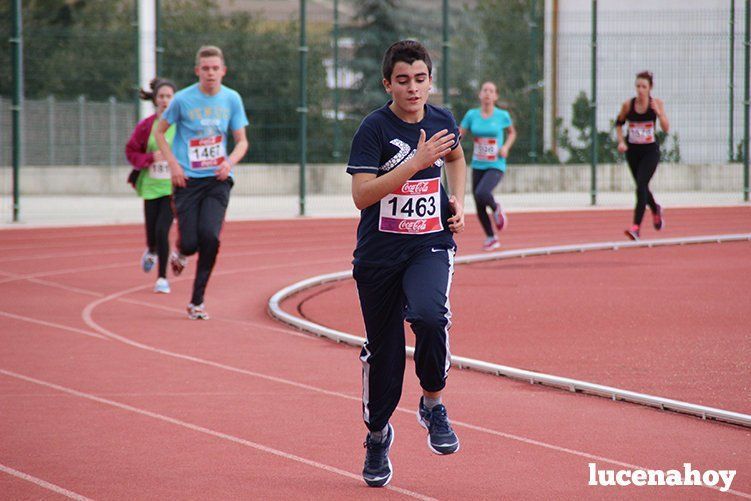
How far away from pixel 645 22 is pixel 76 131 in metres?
12.2

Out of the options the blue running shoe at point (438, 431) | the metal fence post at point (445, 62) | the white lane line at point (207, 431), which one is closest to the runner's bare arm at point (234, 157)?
the white lane line at point (207, 431)

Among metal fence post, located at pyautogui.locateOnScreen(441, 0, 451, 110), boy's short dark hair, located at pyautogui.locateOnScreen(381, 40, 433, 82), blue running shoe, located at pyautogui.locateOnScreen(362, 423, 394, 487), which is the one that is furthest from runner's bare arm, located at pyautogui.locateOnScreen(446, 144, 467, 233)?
metal fence post, located at pyautogui.locateOnScreen(441, 0, 451, 110)

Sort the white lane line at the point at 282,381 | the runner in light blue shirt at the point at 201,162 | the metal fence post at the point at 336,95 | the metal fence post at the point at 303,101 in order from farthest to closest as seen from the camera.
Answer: the metal fence post at the point at 336,95
the metal fence post at the point at 303,101
the runner in light blue shirt at the point at 201,162
the white lane line at the point at 282,381

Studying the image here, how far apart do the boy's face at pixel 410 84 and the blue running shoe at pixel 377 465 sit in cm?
141

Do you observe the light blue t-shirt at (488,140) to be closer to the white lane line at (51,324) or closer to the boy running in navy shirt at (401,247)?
the white lane line at (51,324)

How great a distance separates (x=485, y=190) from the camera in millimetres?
15703

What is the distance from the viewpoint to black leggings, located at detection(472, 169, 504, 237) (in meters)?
15.7

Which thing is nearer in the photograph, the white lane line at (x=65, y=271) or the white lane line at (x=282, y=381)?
the white lane line at (x=282, y=381)

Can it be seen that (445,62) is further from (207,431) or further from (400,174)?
(400,174)

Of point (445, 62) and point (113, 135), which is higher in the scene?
point (445, 62)

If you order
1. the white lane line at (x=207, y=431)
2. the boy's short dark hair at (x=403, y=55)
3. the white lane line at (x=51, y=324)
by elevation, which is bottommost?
the white lane line at (x=51, y=324)

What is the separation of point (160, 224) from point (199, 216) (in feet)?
6.11

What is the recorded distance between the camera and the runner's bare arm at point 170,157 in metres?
10.1

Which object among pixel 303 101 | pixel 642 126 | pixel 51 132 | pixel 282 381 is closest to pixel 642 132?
pixel 642 126
